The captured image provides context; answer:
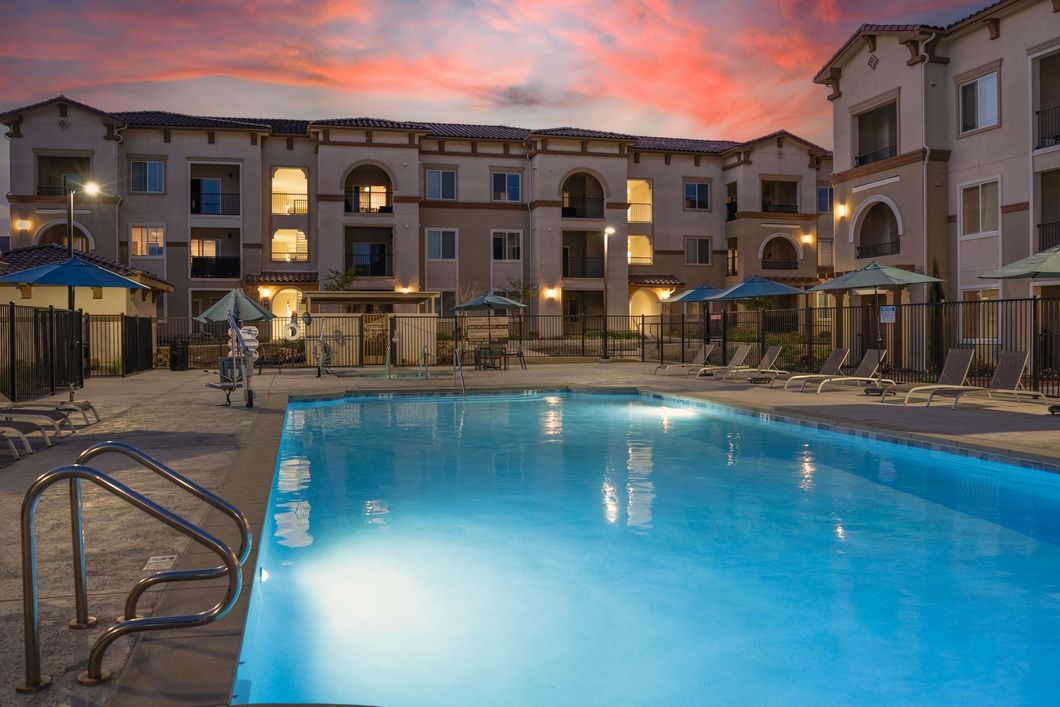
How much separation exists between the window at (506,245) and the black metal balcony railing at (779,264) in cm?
1318

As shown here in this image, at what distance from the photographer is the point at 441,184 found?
39625 mm

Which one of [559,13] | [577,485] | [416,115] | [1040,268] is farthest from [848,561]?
[416,115]

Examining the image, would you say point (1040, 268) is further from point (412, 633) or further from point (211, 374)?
point (211, 374)

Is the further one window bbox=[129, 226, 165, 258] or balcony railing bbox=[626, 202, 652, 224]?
balcony railing bbox=[626, 202, 652, 224]

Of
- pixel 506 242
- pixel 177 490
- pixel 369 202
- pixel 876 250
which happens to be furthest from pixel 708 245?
pixel 177 490

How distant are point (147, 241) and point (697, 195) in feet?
90.0

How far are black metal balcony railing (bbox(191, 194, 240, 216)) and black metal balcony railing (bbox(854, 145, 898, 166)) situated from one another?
27048 mm

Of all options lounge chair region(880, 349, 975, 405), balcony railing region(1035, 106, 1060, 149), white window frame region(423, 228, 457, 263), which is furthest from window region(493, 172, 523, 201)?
lounge chair region(880, 349, 975, 405)

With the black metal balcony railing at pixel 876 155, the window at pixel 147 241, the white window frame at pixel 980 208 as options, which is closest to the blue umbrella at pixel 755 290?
the white window frame at pixel 980 208

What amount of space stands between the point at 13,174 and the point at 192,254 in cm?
781

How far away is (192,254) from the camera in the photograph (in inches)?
1523

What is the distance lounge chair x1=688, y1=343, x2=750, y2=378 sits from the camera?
20234mm

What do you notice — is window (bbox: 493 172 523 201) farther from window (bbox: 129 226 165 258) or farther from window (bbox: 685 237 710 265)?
window (bbox: 129 226 165 258)

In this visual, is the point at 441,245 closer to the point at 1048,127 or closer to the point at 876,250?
the point at 876,250
